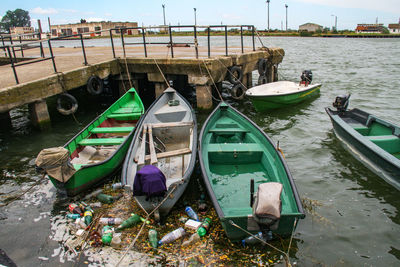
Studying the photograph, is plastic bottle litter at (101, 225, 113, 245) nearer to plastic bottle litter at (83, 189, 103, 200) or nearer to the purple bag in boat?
the purple bag in boat

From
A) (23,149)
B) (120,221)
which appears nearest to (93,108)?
(23,149)

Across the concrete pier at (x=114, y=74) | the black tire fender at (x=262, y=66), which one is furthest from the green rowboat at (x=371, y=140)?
the black tire fender at (x=262, y=66)

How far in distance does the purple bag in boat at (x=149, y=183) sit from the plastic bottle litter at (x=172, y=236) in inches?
30.1

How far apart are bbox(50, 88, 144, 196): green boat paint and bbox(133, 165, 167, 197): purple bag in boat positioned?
6.19 feet

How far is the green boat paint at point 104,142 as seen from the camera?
A: 20.8ft

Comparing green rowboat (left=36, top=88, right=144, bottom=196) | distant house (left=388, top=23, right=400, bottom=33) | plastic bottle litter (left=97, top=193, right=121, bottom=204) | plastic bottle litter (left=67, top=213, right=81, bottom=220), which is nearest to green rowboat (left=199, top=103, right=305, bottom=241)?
plastic bottle litter (left=97, top=193, right=121, bottom=204)

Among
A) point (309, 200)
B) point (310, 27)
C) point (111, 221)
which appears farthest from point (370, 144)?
point (310, 27)

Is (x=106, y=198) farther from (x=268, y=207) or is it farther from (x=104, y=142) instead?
(x=268, y=207)

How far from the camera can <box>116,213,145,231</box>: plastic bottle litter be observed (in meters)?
5.49

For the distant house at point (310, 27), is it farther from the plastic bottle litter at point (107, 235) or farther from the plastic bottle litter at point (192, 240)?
the plastic bottle litter at point (107, 235)

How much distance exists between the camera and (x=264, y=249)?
493 cm

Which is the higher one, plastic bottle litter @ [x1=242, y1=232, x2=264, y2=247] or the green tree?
the green tree

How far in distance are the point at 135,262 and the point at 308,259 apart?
281 centimetres

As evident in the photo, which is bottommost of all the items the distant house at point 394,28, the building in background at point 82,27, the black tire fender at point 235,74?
the black tire fender at point 235,74
